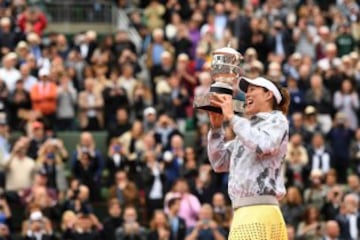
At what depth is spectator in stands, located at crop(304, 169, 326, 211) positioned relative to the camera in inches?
772

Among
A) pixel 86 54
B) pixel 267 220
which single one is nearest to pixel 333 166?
pixel 86 54

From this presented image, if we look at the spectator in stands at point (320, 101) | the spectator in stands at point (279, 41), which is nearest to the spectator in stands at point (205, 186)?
the spectator in stands at point (320, 101)

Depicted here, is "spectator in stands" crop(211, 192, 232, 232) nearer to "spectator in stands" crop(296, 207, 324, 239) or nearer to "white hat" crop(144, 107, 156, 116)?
"spectator in stands" crop(296, 207, 324, 239)

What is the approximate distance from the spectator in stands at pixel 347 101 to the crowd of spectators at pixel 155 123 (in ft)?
0.06

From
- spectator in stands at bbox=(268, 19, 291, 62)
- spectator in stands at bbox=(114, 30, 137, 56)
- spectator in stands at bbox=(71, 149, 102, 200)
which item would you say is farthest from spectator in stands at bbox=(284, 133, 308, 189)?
spectator in stands at bbox=(114, 30, 137, 56)

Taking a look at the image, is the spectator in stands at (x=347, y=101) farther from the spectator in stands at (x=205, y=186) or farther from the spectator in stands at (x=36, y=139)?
the spectator in stands at (x=36, y=139)

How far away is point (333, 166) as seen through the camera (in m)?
21.2

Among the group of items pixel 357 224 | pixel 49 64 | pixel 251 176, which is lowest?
pixel 357 224

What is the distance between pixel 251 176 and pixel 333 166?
1190 cm

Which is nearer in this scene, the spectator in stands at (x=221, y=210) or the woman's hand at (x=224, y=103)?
the woman's hand at (x=224, y=103)

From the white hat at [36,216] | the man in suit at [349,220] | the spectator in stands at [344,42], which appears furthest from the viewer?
the spectator in stands at [344,42]

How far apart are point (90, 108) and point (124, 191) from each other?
232 cm

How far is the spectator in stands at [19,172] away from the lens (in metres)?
19.0

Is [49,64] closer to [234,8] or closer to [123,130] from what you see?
[123,130]
